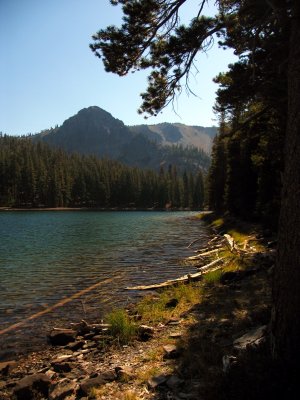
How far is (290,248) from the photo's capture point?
279 inches

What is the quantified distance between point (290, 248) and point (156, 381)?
151 inches

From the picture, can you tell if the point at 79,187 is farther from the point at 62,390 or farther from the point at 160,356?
the point at 62,390

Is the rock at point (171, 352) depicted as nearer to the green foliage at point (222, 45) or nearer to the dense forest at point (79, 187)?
the green foliage at point (222, 45)

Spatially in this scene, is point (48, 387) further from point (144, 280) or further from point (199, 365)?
point (144, 280)

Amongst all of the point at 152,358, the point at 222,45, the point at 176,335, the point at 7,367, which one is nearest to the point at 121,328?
the point at 176,335

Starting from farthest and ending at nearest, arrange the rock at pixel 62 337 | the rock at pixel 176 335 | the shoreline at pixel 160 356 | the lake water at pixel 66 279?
the lake water at pixel 66 279 → the rock at pixel 62 337 → the rock at pixel 176 335 → the shoreline at pixel 160 356

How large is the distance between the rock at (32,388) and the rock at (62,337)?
329 cm

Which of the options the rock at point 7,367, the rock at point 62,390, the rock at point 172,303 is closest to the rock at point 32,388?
the rock at point 62,390

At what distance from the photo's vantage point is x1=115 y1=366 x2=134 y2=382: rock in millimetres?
8406

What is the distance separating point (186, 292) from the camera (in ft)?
54.2

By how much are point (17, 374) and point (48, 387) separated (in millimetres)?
1857

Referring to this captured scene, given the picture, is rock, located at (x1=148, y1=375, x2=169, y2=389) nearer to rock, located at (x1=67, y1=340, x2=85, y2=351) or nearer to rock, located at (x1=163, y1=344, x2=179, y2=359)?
rock, located at (x1=163, y1=344, x2=179, y2=359)

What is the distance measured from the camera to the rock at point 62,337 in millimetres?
12516

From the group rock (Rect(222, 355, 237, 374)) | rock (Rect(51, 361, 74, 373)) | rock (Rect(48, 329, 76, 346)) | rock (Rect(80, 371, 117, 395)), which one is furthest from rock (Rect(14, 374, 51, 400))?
rock (Rect(222, 355, 237, 374))
